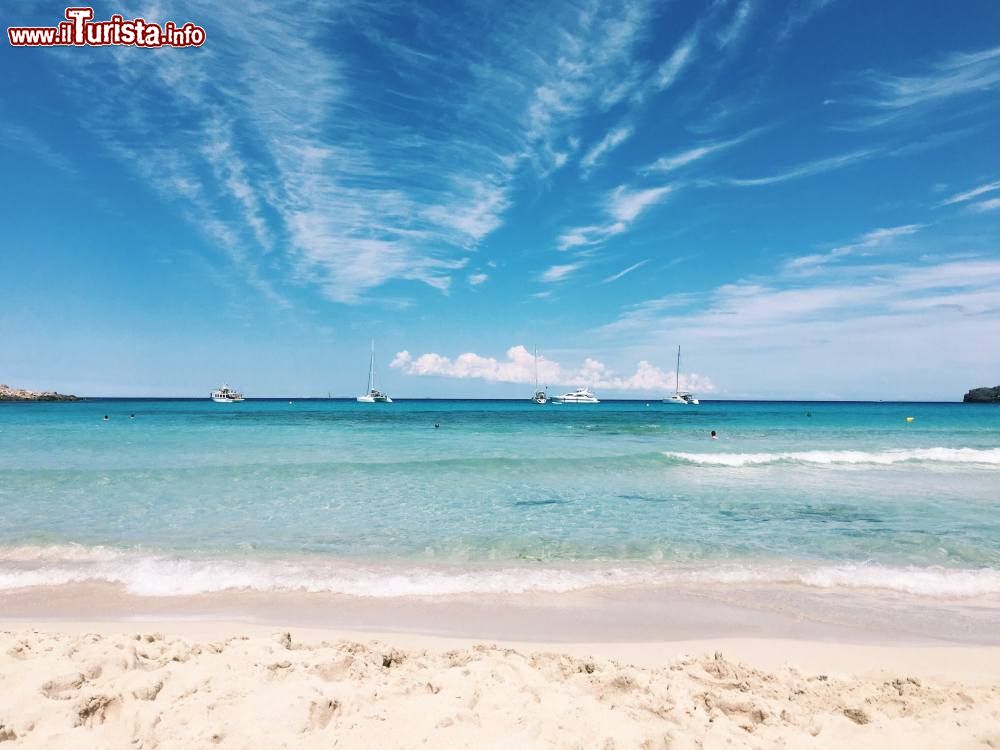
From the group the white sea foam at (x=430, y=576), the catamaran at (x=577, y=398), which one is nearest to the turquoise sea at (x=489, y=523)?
the white sea foam at (x=430, y=576)

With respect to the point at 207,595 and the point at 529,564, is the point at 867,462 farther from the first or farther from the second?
the point at 207,595

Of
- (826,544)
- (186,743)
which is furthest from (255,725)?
(826,544)

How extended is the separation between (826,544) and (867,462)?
17156 mm

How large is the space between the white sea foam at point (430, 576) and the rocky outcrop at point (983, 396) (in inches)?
7913

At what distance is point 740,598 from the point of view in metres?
7.34

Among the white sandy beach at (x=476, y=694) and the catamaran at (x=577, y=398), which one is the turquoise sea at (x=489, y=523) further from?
the catamaran at (x=577, y=398)

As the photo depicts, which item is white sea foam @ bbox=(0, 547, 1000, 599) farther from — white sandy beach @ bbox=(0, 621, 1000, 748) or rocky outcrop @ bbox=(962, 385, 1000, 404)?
rocky outcrop @ bbox=(962, 385, 1000, 404)

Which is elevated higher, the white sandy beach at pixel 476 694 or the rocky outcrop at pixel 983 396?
the rocky outcrop at pixel 983 396

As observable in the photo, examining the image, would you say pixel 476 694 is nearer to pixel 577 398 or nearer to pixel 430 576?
pixel 430 576

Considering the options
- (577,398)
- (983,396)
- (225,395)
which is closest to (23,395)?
(225,395)

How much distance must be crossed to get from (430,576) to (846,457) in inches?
952

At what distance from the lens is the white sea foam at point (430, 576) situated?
767 cm

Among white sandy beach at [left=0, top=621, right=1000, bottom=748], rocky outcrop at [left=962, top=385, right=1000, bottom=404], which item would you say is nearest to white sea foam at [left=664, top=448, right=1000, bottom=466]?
white sandy beach at [left=0, top=621, right=1000, bottom=748]

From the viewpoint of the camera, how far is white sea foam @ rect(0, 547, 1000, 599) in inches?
302
